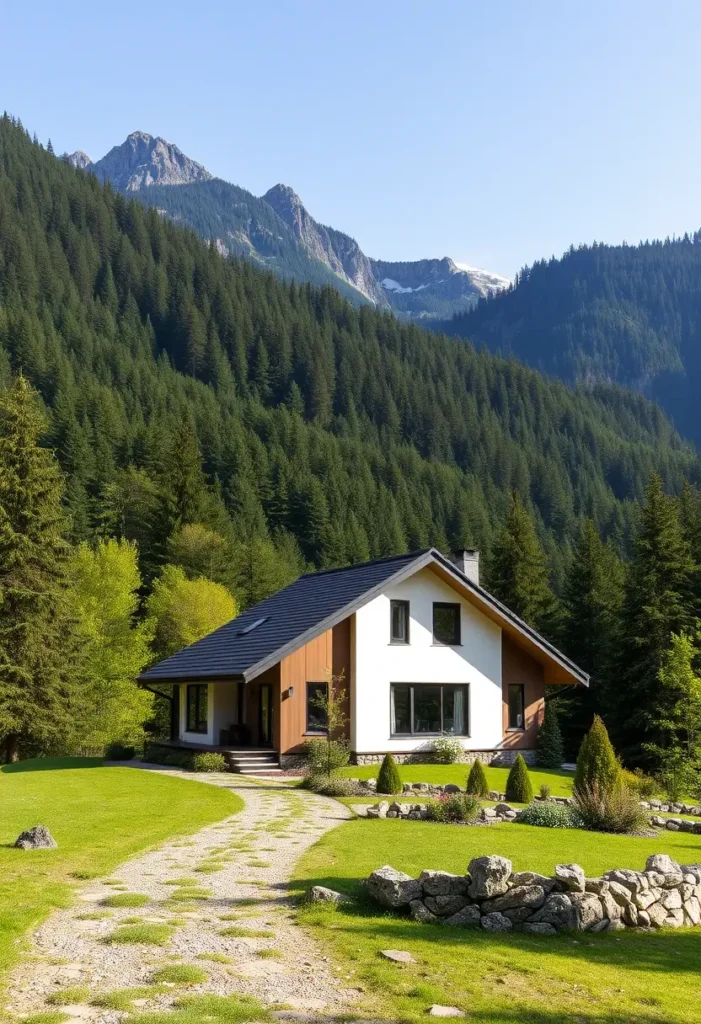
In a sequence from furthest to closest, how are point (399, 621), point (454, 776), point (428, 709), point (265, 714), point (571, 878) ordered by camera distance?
point (428, 709)
point (399, 621)
point (265, 714)
point (454, 776)
point (571, 878)

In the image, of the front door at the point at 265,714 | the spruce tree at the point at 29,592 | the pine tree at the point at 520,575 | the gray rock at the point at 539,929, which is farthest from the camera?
the pine tree at the point at 520,575

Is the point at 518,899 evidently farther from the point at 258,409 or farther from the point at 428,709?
the point at 258,409

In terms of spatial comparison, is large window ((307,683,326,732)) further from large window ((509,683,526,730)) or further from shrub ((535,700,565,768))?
shrub ((535,700,565,768))

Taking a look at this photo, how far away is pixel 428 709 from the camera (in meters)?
31.4

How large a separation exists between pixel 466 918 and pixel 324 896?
153cm

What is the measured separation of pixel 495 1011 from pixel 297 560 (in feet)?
276

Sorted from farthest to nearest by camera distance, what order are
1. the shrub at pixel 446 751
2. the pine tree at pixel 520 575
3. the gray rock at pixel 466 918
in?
the pine tree at pixel 520 575, the shrub at pixel 446 751, the gray rock at pixel 466 918

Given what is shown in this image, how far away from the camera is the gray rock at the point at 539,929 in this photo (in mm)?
9367

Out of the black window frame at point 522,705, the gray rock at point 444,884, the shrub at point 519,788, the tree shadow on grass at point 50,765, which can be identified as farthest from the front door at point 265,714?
the gray rock at point 444,884

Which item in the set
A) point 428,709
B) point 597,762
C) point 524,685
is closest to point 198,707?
point 428,709

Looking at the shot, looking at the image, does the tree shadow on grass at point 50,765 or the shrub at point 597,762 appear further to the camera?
the tree shadow on grass at point 50,765

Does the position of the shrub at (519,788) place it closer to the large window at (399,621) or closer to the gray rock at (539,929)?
the large window at (399,621)

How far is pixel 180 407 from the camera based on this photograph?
115m

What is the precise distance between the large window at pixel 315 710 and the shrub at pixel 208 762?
303 centimetres
